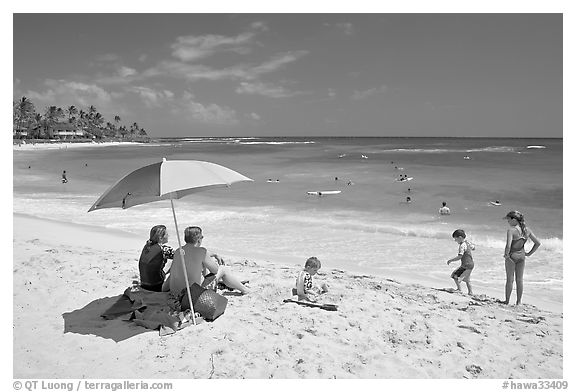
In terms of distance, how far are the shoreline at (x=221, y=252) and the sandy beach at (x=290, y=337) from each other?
85 cm

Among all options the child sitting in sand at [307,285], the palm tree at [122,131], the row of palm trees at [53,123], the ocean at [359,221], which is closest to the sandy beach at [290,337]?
the child sitting in sand at [307,285]

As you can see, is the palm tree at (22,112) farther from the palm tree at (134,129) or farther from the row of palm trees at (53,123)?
the palm tree at (134,129)

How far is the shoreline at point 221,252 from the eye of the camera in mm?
7625

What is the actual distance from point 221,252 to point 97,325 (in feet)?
15.7

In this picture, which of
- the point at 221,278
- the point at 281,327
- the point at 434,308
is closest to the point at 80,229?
the point at 221,278

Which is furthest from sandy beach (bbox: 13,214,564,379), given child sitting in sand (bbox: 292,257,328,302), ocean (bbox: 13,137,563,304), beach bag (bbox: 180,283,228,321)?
ocean (bbox: 13,137,563,304)

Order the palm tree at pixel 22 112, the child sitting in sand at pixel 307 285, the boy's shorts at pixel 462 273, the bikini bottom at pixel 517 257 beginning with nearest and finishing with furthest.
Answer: the child sitting in sand at pixel 307 285 → the bikini bottom at pixel 517 257 → the boy's shorts at pixel 462 273 → the palm tree at pixel 22 112

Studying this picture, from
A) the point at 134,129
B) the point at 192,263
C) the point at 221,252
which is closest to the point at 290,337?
the point at 192,263

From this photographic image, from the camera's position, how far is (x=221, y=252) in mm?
10031

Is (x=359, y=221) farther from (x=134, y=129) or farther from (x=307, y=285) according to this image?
(x=134, y=129)

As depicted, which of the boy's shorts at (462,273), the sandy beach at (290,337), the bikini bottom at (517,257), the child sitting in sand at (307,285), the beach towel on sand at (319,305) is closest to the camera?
the sandy beach at (290,337)

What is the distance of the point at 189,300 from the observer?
527 centimetres
